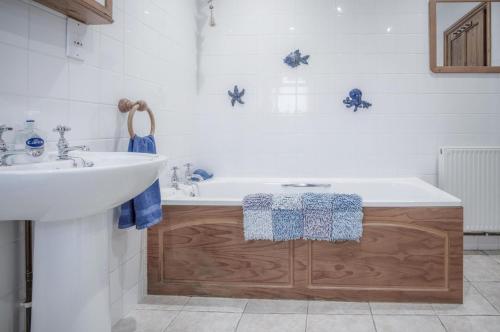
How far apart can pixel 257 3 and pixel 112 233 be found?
221 centimetres

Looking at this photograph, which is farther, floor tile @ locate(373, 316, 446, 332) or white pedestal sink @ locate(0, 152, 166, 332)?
floor tile @ locate(373, 316, 446, 332)

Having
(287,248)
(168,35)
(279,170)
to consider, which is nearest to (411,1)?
(279,170)

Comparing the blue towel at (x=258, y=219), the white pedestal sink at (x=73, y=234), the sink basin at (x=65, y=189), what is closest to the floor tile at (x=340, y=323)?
the blue towel at (x=258, y=219)

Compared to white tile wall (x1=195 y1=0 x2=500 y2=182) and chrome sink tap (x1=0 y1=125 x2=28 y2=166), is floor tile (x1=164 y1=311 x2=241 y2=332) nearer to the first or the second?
chrome sink tap (x1=0 y1=125 x2=28 y2=166)

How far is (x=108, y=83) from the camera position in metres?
2.05

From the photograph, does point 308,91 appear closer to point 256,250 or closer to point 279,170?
point 279,170

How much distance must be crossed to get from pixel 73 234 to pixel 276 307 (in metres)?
1.36

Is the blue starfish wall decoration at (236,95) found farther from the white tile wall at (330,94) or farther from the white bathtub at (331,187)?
the white bathtub at (331,187)

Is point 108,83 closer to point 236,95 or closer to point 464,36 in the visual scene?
point 236,95

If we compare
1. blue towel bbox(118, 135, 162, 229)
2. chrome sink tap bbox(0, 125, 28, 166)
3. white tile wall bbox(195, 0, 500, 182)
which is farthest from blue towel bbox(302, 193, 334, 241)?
chrome sink tap bbox(0, 125, 28, 166)

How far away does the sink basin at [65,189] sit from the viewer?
966 millimetres

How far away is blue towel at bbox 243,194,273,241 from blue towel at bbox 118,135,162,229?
1.61 ft

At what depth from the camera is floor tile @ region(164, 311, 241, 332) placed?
206 centimetres

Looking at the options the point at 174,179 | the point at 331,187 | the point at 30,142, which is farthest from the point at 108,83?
the point at 331,187
